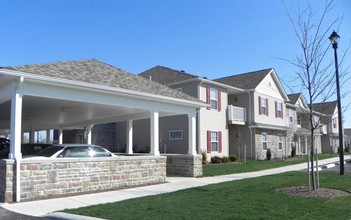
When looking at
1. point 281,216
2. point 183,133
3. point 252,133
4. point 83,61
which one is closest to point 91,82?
point 83,61

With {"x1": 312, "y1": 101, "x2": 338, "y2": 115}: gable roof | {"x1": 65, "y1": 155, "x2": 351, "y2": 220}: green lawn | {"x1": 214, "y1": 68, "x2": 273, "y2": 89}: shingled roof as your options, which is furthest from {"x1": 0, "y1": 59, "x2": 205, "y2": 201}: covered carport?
{"x1": 214, "y1": 68, "x2": 273, "y2": 89}: shingled roof

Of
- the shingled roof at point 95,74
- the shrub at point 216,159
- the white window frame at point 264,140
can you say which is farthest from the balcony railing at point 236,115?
the shingled roof at point 95,74

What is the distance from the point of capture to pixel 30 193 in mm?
10609

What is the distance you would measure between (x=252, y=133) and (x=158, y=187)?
1833cm

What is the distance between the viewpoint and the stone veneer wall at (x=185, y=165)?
16.8 meters

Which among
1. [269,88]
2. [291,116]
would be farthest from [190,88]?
[291,116]

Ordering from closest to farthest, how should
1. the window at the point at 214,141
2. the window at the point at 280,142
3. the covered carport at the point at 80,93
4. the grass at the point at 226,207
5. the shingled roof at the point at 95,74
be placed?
the grass at the point at 226,207
the covered carport at the point at 80,93
the shingled roof at the point at 95,74
the window at the point at 214,141
the window at the point at 280,142

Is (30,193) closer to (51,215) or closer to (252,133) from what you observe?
(51,215)

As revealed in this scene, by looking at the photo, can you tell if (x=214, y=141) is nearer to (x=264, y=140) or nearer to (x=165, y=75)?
(x=165, y=75)

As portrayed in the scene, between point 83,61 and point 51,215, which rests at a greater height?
point 83,61

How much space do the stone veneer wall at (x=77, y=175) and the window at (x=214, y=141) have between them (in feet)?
39.7

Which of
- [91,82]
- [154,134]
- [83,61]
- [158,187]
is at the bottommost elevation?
[158,187]

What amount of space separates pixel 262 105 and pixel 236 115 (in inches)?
144

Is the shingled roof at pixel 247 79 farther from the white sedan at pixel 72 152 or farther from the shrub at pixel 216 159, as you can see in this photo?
the white sedan at pixel 72 152
